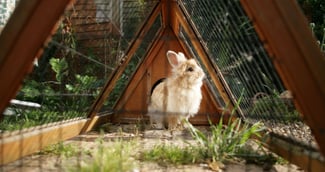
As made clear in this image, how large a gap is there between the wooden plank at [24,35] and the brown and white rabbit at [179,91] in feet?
8.15

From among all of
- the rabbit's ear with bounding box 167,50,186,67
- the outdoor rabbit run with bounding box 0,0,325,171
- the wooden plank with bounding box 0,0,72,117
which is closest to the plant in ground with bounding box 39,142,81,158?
the outdoor rabbit run with bounding box 0,0,325,171

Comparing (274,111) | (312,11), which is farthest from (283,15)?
(312,11)

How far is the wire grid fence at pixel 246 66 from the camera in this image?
2139 millimetres

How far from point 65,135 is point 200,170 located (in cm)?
101

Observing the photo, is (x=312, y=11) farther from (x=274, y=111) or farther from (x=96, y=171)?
(x=96, y=171)

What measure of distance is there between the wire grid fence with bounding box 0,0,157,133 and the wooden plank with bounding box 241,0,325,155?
62.7 inches

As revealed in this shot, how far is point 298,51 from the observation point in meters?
0.94

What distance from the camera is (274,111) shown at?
2.18 metres

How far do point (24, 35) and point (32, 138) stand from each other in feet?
3.22

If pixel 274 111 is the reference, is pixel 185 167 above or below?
below

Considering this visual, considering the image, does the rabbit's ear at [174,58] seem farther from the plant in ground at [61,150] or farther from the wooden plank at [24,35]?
the wooden plank at [24,35]

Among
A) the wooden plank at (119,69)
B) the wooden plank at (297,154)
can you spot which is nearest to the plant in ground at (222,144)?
the wooden plank at (297,154)

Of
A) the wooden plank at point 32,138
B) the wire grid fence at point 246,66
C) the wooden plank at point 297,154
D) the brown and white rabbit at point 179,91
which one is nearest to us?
the wooden plank at point 297,154

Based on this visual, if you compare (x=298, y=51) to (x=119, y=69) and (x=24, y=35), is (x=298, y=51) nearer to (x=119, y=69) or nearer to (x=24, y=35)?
(x=24, y=35)
